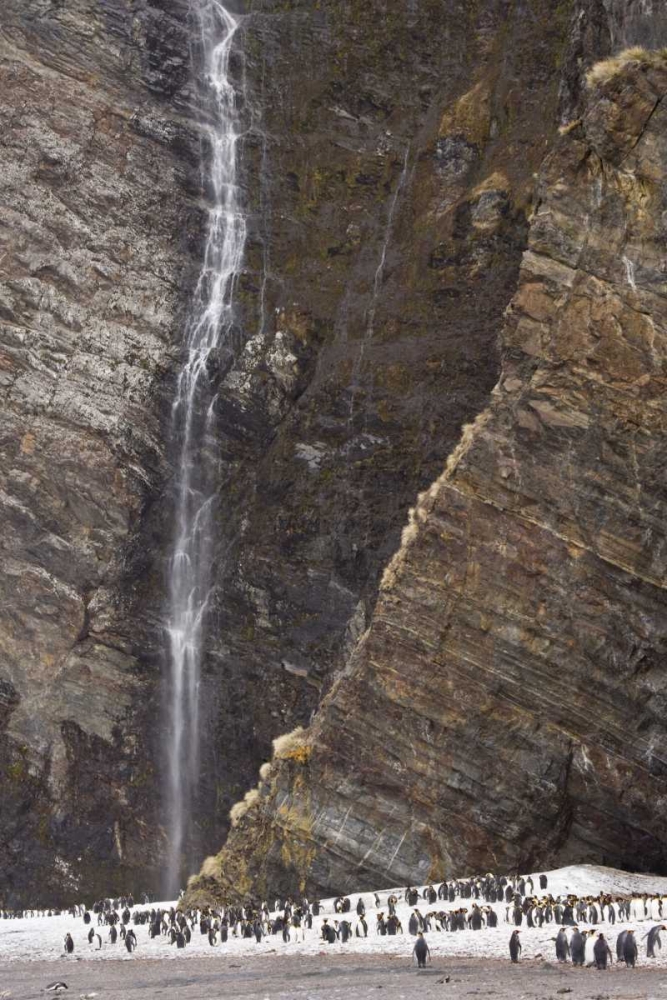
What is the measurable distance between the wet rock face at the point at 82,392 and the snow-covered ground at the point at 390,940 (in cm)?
991

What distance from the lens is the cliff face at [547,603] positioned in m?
34.7

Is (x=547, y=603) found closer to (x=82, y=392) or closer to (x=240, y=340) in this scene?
(x=240, y=340)

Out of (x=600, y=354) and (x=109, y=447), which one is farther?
(x=109, y=447)

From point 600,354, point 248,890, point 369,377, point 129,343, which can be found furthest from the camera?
point 129,343

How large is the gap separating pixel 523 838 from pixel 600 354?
14649mm

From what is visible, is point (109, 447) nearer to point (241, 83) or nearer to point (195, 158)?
point (195, 158)

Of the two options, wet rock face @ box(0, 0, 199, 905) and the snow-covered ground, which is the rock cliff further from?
the snow-covered ground

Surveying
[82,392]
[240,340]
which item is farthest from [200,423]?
[82,392]

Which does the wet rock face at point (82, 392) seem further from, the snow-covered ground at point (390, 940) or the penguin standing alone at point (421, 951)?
the penguin standing alone at point (421, 951)

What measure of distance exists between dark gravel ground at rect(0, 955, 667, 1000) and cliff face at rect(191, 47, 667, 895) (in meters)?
7.00

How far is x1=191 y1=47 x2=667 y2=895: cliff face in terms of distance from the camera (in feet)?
114

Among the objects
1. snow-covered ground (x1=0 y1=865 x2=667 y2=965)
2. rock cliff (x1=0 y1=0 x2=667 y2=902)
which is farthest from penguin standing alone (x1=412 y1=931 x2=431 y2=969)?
rock cliff (x1=0 y1=0 x2=667 y2=902)

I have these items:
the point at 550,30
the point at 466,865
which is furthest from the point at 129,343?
the point at 466,865

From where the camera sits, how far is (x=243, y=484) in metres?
51.2
